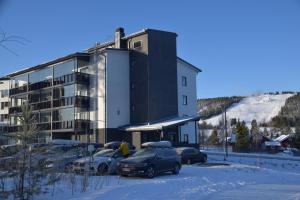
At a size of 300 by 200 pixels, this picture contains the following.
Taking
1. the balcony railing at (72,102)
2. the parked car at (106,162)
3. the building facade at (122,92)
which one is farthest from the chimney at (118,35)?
the parked car at (106,162)

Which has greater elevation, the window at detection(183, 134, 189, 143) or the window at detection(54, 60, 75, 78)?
the window at detection(54, 60, 75, 78)

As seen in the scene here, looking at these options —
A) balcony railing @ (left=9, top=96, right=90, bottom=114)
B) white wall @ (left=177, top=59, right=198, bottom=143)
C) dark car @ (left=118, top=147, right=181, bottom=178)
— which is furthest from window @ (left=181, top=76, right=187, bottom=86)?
dark car @ (left=118, top=147, right=181, bottom=178)

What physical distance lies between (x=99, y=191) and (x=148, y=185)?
8.20ft

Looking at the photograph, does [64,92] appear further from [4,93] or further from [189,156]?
[189,156]

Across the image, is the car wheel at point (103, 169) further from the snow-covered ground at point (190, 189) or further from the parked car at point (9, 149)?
the parked car at point (9, 149)

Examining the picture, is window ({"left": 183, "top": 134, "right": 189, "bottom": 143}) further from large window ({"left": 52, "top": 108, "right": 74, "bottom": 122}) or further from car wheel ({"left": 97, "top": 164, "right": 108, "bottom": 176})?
car wheel ({"left": 97, "top": 164, "right": 108, "bottom": 176})

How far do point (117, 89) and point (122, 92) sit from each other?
766 millimetres

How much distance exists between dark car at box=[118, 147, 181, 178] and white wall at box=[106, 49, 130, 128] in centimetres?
3044

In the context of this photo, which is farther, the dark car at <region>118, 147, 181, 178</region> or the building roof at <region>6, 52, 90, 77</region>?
the building roof at <region>6, 52, 90, 77</region>

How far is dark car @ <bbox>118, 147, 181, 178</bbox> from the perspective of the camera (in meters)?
25.1

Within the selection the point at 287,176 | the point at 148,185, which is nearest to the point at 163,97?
the point at 287,176

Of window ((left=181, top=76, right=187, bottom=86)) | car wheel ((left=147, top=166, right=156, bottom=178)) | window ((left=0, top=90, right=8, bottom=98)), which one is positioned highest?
window ((left=0, top=90, right=8, bottom=98))

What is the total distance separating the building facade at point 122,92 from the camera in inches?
2249

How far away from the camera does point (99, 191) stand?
59.2ft
